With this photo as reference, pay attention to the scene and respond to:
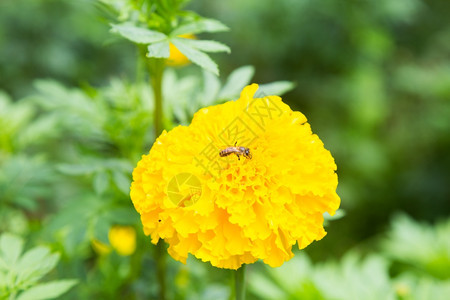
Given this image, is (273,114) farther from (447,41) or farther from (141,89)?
(447,41)

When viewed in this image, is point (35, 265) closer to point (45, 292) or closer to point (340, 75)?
point (45, 292)

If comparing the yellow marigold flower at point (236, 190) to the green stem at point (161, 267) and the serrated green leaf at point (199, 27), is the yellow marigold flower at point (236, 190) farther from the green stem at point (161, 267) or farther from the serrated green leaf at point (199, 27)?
the green stem at point (161, 267)

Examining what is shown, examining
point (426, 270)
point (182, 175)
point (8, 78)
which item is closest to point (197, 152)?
point (182, 175)

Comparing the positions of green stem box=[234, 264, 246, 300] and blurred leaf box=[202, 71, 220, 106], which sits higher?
blurred leaf box=[202, 71, 220, 106]

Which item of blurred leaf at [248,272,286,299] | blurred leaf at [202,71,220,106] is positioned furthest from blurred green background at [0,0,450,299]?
blurred leaf at [202,71,220,106]

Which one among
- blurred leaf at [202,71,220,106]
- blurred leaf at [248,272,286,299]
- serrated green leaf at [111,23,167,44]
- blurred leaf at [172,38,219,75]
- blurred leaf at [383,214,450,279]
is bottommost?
blurred leaf at [248,272,286,299]

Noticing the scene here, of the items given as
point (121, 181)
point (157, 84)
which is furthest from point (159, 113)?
point (121, 181)

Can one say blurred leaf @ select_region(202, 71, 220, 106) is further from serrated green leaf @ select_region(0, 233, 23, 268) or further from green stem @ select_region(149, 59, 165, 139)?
serrated green leaf @ select_region(0, 233, 23, 268)
